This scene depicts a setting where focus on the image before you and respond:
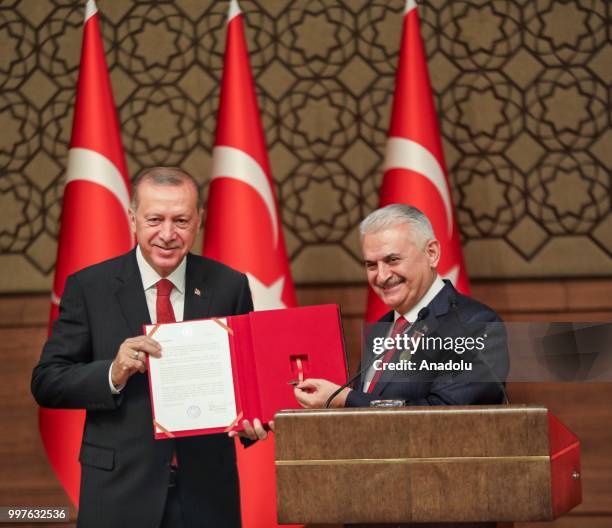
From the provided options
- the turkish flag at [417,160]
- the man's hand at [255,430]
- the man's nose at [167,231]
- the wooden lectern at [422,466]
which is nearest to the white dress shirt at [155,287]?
the man's nose at [167,231]

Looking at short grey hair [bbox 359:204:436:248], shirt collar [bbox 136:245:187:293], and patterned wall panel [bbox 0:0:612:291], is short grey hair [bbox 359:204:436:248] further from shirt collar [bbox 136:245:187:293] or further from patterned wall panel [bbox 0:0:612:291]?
patterned wall panel [bbox 0:0:612:291]

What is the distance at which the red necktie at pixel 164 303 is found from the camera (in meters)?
2.23

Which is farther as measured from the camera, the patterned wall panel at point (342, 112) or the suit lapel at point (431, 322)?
the patterned wall panel at point (342, 112)

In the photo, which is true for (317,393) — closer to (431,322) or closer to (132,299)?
(431,322)

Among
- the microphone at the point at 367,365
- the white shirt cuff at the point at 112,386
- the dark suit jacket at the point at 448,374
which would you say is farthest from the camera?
the white shirt cuff at the point at 112,386

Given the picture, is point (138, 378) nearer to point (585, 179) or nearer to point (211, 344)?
point (211, 344)

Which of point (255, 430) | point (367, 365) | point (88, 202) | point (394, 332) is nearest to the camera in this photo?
point (367, 365)

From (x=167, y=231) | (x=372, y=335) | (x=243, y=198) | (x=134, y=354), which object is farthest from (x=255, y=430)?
(x=243, y=198)

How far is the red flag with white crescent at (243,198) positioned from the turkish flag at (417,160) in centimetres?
40

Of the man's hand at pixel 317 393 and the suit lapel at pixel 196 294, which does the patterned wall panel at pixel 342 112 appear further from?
the man's hand at pixel 317 393

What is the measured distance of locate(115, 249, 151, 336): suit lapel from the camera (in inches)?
86.7

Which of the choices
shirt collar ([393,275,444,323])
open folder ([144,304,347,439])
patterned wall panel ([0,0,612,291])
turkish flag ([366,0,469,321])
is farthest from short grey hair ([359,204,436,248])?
patterned wall panel ([0,0,612,291])

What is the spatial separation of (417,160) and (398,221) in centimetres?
127

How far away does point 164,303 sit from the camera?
2.24m
